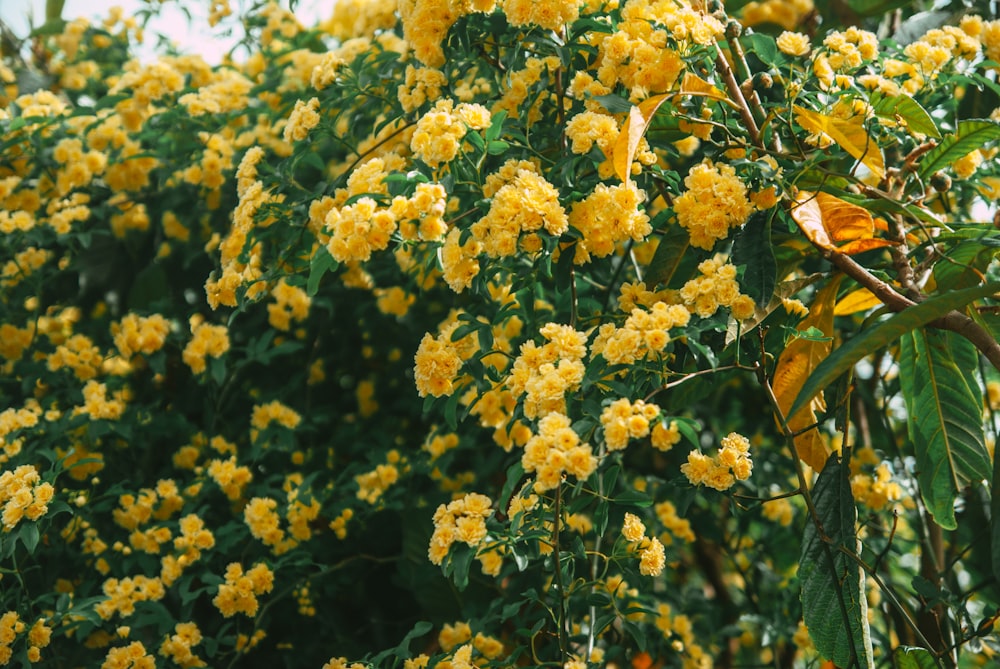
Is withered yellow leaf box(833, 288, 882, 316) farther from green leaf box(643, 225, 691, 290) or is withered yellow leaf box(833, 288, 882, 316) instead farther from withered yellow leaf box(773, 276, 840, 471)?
green leaf box(643, 225, 691, 290)

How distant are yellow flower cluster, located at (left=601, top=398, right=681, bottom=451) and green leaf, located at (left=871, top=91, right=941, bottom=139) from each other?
59 centimetres

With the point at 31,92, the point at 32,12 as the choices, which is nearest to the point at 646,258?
the point at 31,92

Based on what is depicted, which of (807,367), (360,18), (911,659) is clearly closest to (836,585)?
(911,659)

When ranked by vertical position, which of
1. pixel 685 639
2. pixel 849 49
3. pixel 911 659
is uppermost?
pixel 849 49

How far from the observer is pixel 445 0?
133 cm

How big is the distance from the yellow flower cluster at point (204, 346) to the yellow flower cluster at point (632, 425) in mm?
1178

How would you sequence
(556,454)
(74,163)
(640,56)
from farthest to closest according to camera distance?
1. (74,163)
2. (640,56)
3. (556,454)

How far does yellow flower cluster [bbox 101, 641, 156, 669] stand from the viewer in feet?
5.24

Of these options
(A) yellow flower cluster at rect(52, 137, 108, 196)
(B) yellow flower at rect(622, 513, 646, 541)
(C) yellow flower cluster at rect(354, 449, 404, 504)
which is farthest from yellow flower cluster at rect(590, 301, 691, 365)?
(A) yellow flower cluster at rect(52, 137, 108, 196)

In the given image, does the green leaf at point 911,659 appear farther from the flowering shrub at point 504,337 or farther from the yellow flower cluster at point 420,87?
the yellow flower cluster at point 420,87

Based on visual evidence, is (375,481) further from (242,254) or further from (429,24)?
(429,24)

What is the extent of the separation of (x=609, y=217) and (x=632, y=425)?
30 centimetres

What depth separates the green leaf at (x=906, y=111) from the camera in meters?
Answer: 1.28

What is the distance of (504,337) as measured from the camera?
66.6 inches
